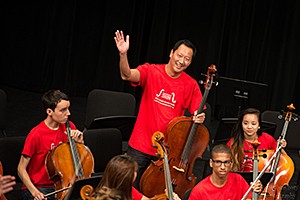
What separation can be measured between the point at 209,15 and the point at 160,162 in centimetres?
460

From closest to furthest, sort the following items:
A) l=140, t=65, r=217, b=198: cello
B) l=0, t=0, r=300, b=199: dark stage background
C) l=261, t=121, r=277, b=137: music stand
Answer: l=140, t=65, r=217, b=198: cello < l=261, t=121, r=277, b=137: music stand < l=0, t=0, r=300, b=199: dark stage background

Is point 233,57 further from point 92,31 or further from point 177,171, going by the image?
point 177,171

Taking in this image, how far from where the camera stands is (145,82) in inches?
175

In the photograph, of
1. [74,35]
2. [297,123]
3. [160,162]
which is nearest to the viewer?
[160,162]

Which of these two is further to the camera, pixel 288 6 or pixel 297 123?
pixel 288 6

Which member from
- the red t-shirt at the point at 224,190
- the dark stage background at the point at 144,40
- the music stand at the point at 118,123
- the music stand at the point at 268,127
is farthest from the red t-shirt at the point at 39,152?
the dark stage background at the point at 144,40

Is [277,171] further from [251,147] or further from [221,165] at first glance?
[221,165]

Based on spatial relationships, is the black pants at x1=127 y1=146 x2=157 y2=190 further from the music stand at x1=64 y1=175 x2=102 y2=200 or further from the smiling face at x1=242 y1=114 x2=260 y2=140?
the music stand at x1=64 y1=175 x2=102 y2=200

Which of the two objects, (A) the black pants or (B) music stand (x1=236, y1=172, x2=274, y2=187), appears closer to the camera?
(B) music stand (x1=236, y1=172, x2=274, y2=187)

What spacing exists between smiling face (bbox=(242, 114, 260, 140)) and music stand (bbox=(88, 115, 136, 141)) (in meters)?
1.03

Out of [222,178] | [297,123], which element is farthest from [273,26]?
[222,178]

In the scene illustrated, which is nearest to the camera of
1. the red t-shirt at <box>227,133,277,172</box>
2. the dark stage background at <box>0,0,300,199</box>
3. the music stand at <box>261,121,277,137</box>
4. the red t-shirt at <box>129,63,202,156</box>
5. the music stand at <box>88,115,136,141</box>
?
the red t-shirt at <box>129,63,202,156</box>

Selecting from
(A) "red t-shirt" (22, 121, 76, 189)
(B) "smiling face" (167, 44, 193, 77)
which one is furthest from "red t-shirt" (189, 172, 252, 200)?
(A) "red t-shirt" (22, 121, 76, 189)

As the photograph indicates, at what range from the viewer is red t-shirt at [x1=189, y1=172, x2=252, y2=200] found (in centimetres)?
378
